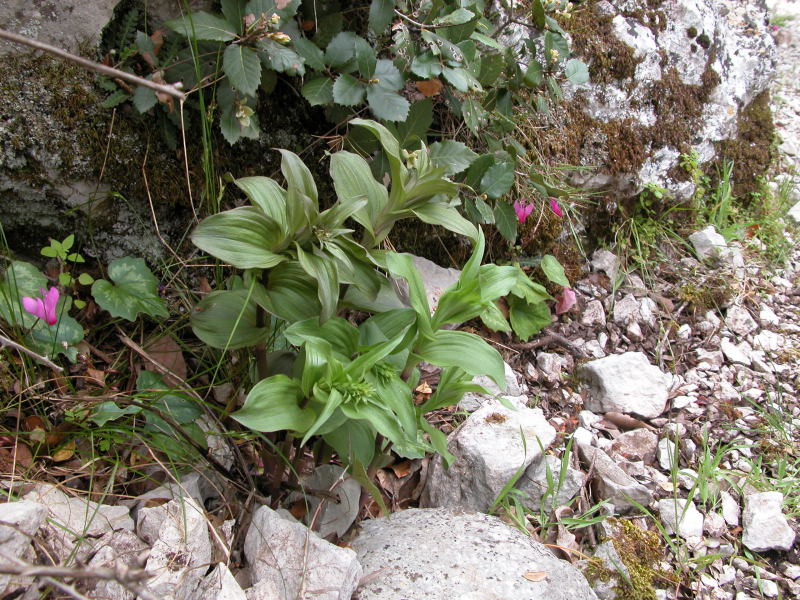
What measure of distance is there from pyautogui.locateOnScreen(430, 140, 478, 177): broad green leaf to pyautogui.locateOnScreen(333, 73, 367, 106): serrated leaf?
0.31 meters

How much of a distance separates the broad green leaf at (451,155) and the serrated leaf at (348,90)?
1.03 feet

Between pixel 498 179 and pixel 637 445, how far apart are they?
1060mm

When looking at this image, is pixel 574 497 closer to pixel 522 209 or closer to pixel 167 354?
pixel 522 209

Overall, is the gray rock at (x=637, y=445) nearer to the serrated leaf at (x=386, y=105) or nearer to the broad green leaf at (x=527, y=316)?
the broad green leaf at (x=527, y=316)

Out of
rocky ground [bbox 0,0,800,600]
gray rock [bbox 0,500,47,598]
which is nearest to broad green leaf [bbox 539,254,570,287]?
rocky ground [bbox 0,0,800,600]

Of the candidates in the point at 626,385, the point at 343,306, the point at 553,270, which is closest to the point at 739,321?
the point at 626,385

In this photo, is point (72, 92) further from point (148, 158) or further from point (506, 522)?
point (506, 522)

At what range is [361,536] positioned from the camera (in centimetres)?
174

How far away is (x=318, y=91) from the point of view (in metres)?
1.95

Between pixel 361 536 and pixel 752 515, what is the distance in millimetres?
1218

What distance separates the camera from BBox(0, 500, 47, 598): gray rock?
1202 mm

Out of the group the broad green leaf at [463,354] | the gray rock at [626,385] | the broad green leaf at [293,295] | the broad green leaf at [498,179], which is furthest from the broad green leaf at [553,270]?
the broad green leaf at [293,295]

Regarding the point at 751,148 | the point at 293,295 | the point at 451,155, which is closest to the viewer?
the point at 293,295

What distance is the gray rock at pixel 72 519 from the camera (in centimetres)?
139
